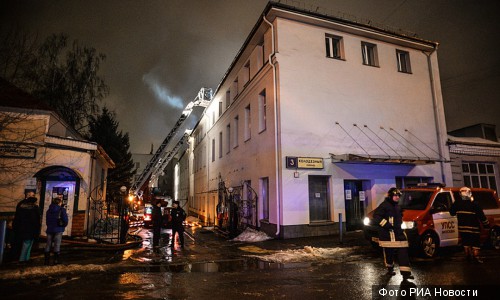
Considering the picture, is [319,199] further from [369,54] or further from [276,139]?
[369,54]

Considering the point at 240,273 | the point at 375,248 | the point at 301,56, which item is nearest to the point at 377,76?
the point at 301,56

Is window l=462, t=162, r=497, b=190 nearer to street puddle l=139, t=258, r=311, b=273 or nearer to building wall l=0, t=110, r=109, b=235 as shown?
street puddle l=139, t=258, r=311, b=273

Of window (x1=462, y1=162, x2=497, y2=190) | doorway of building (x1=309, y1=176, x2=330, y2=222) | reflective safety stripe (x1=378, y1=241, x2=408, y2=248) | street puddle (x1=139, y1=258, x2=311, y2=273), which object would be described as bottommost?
street puddle (x1=139, y1=258, x2=311, y2=273)

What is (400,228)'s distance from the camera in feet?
21.1

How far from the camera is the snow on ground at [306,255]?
8.55 meters

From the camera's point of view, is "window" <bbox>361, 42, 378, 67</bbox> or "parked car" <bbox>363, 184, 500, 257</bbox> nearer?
"parked car" <bbox>363, 184, 500, 257</bbox>

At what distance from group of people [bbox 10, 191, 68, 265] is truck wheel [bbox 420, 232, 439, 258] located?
33.3ft

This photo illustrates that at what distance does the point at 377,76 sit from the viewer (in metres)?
15.7

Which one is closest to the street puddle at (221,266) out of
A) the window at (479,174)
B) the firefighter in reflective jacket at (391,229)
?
the firefighter in reflective jacket at (391,229)

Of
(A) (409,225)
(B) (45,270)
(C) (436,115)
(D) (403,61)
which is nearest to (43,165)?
(B) (45,270)

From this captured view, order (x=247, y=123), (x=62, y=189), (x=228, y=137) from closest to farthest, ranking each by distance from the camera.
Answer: (x=62, y=189), (x=247, y=123), (x=228, y=137)

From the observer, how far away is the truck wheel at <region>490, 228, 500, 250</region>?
938 cm

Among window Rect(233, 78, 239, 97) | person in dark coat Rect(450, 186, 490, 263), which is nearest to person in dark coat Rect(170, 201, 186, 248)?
person in dark coat Rect(450, 186, 490, 263)

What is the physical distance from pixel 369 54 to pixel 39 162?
55.9 feet
